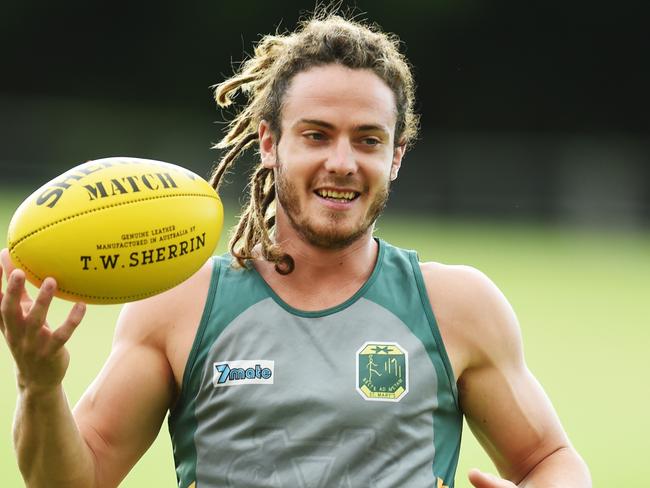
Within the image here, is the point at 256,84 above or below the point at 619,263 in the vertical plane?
above

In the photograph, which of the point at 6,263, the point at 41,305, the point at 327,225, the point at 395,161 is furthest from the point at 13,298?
the point at 395,161

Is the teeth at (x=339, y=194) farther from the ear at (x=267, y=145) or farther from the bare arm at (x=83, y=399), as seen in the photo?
the bare arm at (x=83, y=399)

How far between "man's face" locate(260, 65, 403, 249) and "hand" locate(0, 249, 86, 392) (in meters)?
0.92

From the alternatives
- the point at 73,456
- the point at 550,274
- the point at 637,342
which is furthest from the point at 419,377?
the point at 550,274

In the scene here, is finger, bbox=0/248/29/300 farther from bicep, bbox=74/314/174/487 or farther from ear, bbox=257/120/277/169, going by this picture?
ear, bbox=257/120/277/169

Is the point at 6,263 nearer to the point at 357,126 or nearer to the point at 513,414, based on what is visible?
the point at 357,126

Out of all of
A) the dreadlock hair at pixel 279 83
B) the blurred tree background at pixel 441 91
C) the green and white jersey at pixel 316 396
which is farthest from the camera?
the blurred tree background at pixel 441 91

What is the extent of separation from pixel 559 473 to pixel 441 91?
2526cm

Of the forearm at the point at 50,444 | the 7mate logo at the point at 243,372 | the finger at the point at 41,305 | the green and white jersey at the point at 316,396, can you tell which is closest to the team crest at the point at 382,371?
the green and white jersey at the point at 316,396

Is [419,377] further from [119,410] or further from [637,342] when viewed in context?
[637,342]

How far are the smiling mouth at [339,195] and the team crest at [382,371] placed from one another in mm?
460

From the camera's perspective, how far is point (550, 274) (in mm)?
18516

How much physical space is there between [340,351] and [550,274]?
49.7 feet

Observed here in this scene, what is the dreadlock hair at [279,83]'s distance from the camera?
402cm
